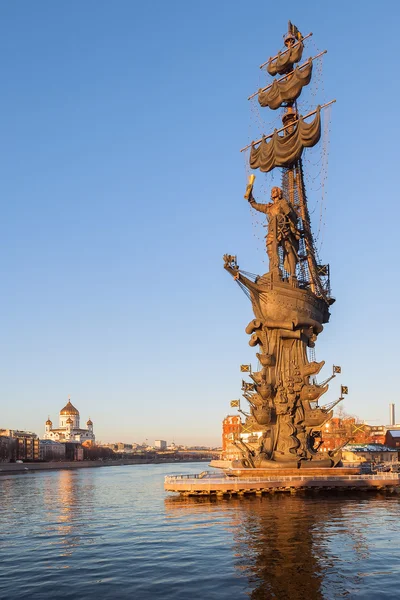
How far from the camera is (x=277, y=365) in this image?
77.6m

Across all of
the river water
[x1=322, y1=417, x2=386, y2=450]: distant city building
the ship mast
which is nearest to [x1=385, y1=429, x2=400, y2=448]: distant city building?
[x1=322, y1=417, x2=386, y2=450]: distant city building

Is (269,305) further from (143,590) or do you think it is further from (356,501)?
(143,590)

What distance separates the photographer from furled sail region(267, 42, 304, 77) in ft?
319

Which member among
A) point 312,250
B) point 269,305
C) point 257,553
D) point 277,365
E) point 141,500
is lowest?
point 141,500

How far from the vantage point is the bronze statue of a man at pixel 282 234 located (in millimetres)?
80812

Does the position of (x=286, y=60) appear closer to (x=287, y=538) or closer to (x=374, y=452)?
(x=287, y=538)

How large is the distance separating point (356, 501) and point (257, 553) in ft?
99.2

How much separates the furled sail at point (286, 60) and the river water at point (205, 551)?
234ft

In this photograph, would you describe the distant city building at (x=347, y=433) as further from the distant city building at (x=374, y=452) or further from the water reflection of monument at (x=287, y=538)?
the water reflection of monument at (x=287, y=538)

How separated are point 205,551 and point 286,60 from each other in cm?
8512

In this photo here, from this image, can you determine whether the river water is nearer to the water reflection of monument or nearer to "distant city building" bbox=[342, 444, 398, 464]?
the water reflection of monument

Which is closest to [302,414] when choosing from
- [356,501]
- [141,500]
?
[356,501]

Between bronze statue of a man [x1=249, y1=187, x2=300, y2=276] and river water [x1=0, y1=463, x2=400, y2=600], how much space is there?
3430 cm

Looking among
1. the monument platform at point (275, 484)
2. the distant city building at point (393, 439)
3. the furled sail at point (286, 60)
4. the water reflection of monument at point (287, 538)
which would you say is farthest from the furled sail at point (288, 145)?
the distant city building at point (393, 439)
